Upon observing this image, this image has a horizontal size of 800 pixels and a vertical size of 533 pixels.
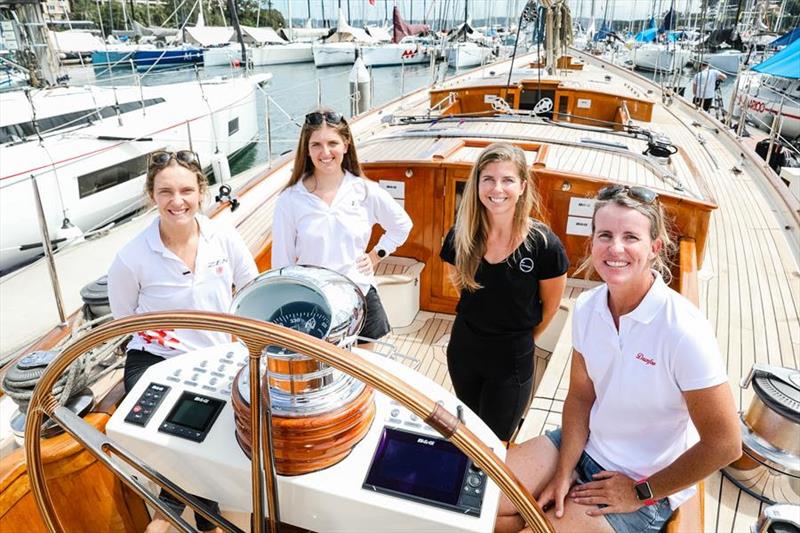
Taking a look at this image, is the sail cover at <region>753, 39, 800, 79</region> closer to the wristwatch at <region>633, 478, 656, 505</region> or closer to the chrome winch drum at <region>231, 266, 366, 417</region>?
the wristwatch at <region>633, 478, 656, 505</region>

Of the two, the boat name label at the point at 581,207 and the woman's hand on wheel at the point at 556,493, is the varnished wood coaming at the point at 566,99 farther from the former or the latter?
the woman's hand on wheel at the point at 556,493

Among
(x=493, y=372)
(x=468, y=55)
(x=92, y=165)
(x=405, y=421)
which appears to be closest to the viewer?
(x=405, y=421)

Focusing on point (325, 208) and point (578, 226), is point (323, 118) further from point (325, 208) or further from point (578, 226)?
point (578, 226)

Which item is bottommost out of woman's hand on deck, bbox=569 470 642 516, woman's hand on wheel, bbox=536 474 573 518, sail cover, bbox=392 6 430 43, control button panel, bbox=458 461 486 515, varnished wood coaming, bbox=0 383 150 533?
varnished wood coaming, bbox=0 383 150 533

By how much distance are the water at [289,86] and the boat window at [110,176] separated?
1.25 m

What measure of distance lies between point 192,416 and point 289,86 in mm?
23530

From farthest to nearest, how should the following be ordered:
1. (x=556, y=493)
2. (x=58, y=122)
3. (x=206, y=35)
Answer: (x=206, y=35) < (x=58, y=122) < (x=556, y=493)

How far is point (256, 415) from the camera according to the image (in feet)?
3.17

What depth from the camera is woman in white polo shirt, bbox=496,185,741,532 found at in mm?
1217

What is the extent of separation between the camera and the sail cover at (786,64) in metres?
11.6

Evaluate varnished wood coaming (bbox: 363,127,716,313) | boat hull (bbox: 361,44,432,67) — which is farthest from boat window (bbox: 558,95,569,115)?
boat hull (bbox: 361,44,432,67)

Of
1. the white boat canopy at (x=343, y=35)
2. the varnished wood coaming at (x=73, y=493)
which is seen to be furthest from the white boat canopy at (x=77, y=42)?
the white boat canopy at (x=343, y=35)

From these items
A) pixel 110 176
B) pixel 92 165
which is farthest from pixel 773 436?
pixel 110 176

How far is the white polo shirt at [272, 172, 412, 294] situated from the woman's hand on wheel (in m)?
1.08
